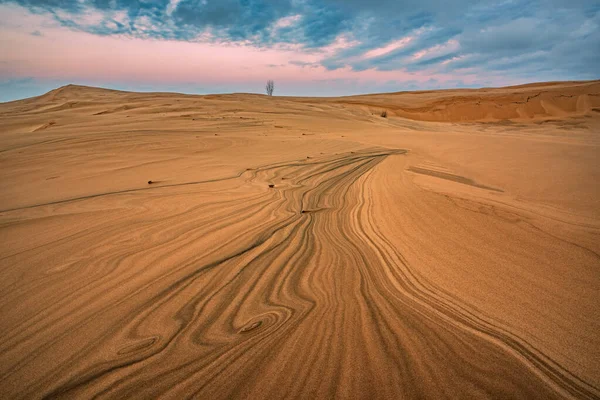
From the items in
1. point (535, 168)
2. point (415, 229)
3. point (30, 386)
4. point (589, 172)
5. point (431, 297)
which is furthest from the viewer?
point (535, 168)

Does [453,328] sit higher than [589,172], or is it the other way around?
[589,172]

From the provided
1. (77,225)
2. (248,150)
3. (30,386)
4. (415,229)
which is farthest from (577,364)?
(248,150)

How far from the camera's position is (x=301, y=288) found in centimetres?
134

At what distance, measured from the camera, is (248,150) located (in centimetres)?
488

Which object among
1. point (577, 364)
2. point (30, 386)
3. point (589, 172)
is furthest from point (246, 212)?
point (589, 172)

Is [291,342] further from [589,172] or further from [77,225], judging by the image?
[589,172]

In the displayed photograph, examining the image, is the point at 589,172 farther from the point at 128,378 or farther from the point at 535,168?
the point at 128,378

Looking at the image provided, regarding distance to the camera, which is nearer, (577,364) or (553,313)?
(577,364)

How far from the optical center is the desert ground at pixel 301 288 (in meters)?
0.89

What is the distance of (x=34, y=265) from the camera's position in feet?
4.70

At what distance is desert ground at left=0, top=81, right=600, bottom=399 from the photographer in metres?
0.89

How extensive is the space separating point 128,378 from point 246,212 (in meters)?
1.38

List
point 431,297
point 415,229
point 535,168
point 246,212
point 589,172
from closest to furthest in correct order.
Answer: point 431,297, point 415,229, point 246,212, point 589,172, point 535,168

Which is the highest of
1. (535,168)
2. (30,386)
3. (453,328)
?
(535,168)
